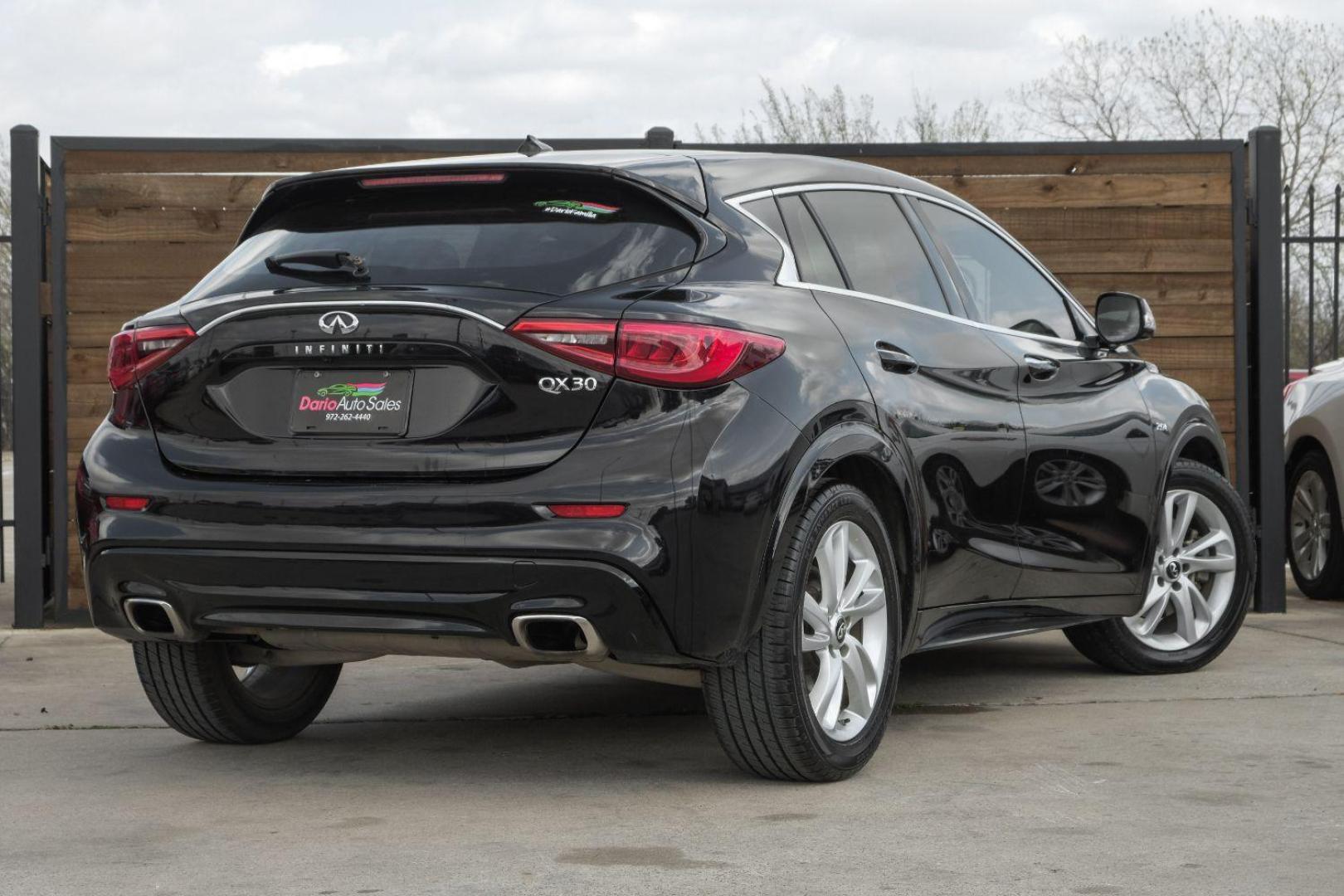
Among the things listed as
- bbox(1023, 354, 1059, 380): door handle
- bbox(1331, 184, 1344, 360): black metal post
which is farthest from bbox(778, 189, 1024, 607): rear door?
bbox(1331, 184, 1344, 360): black metal post

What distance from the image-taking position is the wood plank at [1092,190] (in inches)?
340

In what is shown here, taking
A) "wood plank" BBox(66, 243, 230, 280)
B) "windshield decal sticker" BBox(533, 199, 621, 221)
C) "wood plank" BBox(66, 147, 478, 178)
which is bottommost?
"windshield decal sticker" BBox(533, 199, 621, 221)

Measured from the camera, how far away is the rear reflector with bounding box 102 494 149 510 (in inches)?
169

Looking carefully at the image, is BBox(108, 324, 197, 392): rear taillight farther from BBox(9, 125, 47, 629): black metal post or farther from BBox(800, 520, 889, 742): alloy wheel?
BBox(9, 125, 47, 629): black metal post

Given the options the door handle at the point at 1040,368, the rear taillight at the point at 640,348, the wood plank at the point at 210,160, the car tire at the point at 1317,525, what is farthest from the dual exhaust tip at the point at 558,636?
the car tire at the point at 1317,525

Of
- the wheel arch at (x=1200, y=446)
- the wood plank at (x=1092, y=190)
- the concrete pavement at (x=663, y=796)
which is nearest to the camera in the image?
the concrete pavement at (x=663, y=796)

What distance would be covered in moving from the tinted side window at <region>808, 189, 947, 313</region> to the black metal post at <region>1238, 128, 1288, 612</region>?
3926 mm

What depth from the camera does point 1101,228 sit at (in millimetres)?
8711

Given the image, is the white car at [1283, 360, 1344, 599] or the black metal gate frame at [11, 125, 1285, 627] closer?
the black metal gate frame at [11, 125, 1285, 627]

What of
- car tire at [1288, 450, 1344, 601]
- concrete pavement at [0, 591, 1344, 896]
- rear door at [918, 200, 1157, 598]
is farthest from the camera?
car tire at [1288, 450, 1344, 601]

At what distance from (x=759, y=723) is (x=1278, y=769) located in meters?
1.42

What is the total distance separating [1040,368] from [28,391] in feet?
15.9

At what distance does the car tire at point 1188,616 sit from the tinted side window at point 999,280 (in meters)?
0.88

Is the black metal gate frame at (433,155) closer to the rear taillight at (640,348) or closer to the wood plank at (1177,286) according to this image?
the wood plank at (1177,286)
